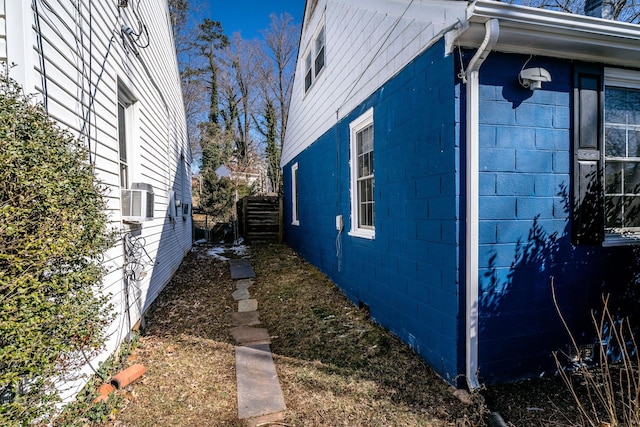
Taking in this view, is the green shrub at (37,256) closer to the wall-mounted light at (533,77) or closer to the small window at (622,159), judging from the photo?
the wall-mounted light at (533,77)

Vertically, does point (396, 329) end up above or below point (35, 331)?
below

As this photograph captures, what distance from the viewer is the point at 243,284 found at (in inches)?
265

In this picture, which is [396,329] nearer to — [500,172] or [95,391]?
[500,172]

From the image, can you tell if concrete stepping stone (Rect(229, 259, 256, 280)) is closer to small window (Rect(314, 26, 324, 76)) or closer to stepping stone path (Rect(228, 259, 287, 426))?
stepping stone path (Rect(228, 259, 287, 426))

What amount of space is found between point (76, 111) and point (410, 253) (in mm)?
3388

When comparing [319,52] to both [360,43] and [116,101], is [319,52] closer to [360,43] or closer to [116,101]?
[360,43]

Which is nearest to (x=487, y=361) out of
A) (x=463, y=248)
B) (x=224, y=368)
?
(x=463, y=248)

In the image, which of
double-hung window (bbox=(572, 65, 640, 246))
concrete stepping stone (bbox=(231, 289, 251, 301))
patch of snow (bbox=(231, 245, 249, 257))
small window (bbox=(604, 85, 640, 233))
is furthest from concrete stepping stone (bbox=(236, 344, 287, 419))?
patch of snow (bbox=(231, 245, 249, 257))

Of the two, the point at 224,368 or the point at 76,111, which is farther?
the point at 224,368

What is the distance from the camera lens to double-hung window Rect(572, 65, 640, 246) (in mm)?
3119

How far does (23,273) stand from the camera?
1664 millimetres

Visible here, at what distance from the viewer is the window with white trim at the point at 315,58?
23.0ft

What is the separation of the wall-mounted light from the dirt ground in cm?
262

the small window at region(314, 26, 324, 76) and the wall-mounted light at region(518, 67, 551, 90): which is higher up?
the small window at region(314, 26, 324, 76)
